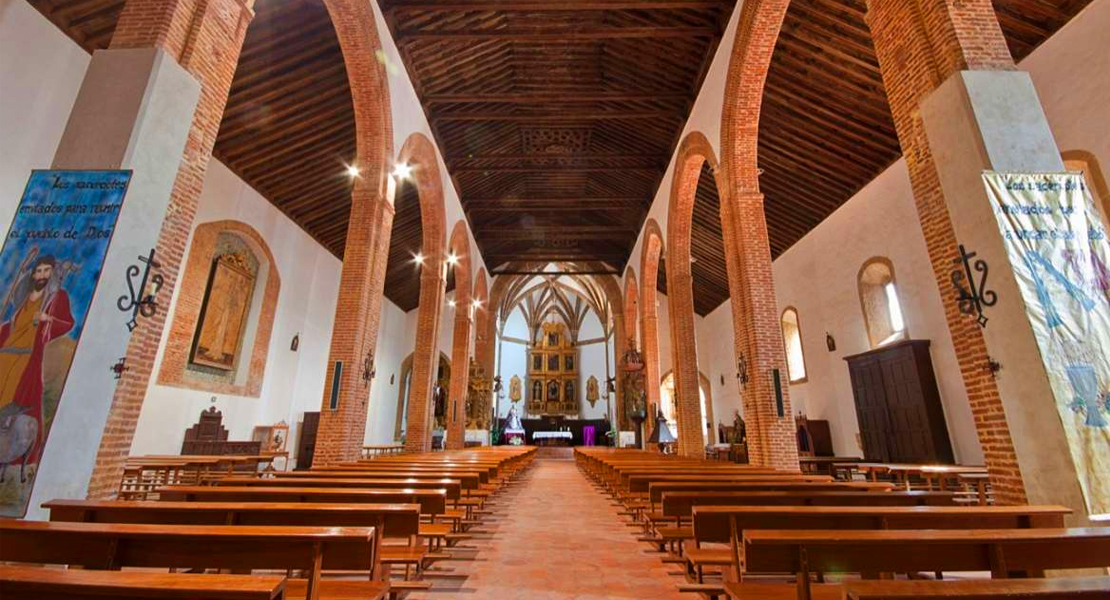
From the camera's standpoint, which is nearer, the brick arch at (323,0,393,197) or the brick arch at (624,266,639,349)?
the brick arch at (323,0,393,197)

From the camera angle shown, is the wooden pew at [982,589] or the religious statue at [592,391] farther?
the religious statue at [592,391]

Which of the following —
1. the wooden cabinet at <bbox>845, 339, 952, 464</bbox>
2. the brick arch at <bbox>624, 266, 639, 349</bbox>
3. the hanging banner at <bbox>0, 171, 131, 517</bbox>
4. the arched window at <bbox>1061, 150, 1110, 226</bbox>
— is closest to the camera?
the hanging banner at <bbox>0, 171, 131, 517</bbox>

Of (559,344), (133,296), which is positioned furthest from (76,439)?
(559,344)

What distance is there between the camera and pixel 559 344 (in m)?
25.5

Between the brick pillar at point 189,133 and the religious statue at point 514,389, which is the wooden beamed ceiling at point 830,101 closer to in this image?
the brick pillar at point 189,133

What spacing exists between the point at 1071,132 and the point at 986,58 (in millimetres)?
3666

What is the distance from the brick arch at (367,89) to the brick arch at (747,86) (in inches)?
215

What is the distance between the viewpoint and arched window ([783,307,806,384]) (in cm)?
1159

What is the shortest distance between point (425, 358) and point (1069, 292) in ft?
31.8

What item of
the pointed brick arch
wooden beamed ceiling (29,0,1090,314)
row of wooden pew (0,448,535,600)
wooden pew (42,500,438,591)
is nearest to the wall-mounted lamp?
row of wooden pew (0,448,535,600)

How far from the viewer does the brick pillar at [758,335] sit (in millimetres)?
6141

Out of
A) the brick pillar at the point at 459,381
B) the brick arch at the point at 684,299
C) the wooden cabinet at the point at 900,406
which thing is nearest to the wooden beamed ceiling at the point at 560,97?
the brick arch at the point at 684,299

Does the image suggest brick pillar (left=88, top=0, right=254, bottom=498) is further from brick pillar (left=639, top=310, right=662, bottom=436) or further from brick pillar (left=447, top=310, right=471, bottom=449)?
brick pillar (left=639, top=310, right=662, bottom=436)

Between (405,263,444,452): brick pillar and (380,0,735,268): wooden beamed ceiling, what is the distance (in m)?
3.18
